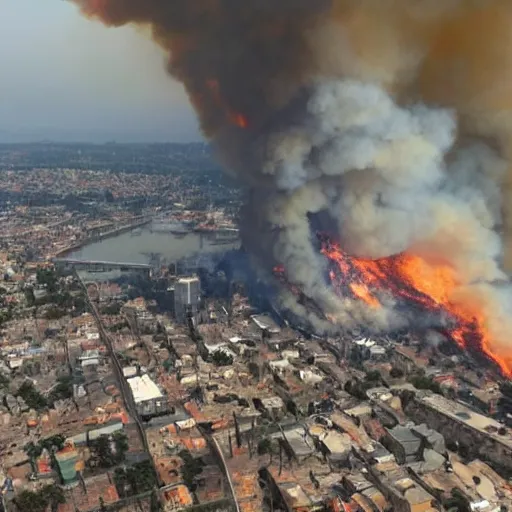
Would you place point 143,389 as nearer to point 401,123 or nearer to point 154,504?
point 154,504

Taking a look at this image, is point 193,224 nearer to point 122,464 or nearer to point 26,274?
point 26,274

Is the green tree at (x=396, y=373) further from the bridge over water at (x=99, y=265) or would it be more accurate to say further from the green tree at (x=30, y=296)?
the bridge over water at (x=99, y=265)

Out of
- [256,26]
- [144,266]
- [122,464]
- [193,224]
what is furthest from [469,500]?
[193,224]

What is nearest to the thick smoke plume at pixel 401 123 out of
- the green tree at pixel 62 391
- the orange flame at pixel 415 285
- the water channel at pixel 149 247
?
the orange flame at pixel 415 285

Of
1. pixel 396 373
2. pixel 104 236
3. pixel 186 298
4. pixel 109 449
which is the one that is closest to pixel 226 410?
pixel 109 449

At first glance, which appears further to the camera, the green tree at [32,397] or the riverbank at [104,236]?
the riverbank at [104,236]

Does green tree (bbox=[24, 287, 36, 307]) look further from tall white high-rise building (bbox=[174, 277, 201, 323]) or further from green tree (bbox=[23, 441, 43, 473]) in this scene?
green tree (bbox=[23, 441, 43, 473])
